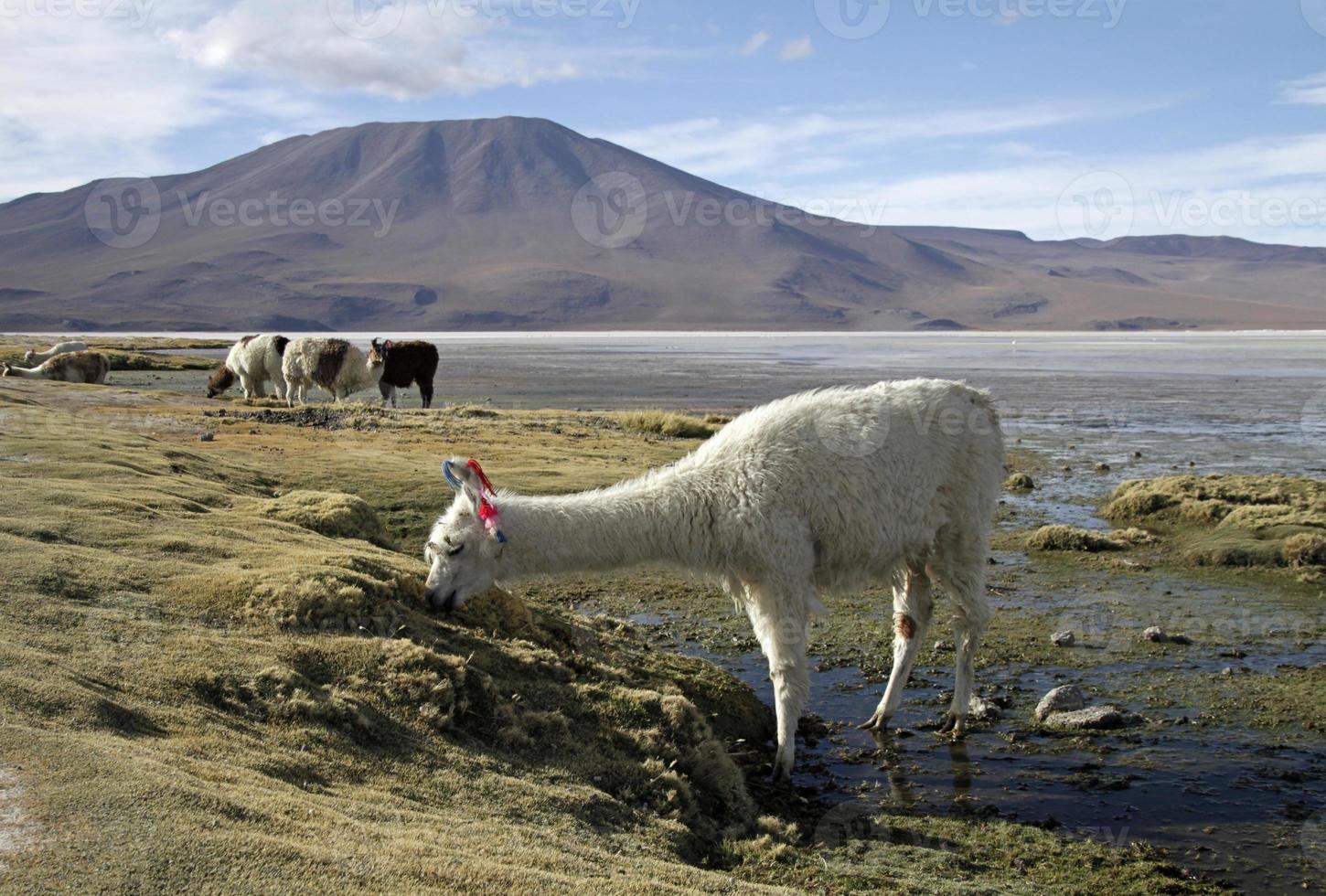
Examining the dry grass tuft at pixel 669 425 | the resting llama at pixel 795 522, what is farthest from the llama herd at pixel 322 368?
the resting llama at pixel 795 522

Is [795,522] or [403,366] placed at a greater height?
[403,366]

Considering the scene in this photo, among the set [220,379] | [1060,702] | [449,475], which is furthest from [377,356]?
[1060,702]

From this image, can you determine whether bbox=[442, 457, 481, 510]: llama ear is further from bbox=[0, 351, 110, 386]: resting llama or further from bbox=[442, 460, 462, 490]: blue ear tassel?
bbox=[0, 351, 110, 386]: resting llama

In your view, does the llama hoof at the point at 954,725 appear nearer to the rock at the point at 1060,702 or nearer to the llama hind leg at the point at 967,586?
the llama hind leg at the point at 967,586

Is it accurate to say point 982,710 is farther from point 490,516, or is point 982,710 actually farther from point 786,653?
point 490,516

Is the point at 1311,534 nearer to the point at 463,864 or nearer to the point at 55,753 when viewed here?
the point at 463,864

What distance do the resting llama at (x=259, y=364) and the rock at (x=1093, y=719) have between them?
22067mm

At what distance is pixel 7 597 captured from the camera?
5.40 meters

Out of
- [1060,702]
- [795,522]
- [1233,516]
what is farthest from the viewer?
[1233,516]

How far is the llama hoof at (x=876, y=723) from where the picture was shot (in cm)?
742

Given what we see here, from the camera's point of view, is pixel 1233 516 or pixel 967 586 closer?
pixel 967 586

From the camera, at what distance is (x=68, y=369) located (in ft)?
89.7

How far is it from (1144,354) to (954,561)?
68.1 metres

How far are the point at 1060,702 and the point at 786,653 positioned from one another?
2.31m
